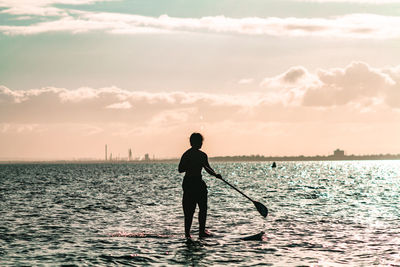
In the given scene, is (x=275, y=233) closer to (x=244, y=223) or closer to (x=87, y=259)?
(x=244, y=223)

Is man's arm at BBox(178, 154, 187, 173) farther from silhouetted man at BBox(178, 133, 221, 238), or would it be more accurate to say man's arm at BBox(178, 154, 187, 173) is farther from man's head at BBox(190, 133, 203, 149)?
man's head at BBox(190, 133, 203, 149)

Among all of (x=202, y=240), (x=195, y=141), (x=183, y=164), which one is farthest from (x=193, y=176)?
(x=202, y=240)

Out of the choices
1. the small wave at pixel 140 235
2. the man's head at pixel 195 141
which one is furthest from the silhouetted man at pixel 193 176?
the small wave at pixel 140 235

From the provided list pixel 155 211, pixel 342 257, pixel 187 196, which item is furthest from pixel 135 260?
pixel 155 211

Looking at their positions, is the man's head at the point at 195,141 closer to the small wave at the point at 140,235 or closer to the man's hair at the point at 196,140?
the man's hair at the point at 196,140

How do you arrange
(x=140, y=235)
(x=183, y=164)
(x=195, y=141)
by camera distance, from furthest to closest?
(x=140, y=235), (x=195, y=141), (x=183, y=164)

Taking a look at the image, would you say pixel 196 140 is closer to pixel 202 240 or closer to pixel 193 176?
pixel 193 176

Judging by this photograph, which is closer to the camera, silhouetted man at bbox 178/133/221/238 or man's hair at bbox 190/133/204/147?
silhouetted man at bbox 178/133/221/238

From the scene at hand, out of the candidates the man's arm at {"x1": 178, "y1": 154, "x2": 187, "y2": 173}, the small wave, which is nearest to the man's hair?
the man's arm at {"x1": 178, "y1": 154, "x2": 187, "y2": 173}

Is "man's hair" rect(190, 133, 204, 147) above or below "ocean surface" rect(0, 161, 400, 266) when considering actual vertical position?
above

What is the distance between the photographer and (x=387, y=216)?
76.9 ft

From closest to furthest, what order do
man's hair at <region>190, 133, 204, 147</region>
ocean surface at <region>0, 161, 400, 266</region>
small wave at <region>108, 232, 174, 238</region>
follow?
1. ocean surface at <region>0, 161, 400, 266</region>
2. man's hair at <region>190, 133, 204, 147</region>
3. small wave at <region>108, 232, 174, 238</region>

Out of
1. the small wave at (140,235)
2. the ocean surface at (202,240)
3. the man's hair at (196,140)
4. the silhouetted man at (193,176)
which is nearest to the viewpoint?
the ocean surface at (202,240)

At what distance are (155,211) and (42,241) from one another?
1091 centimetres
